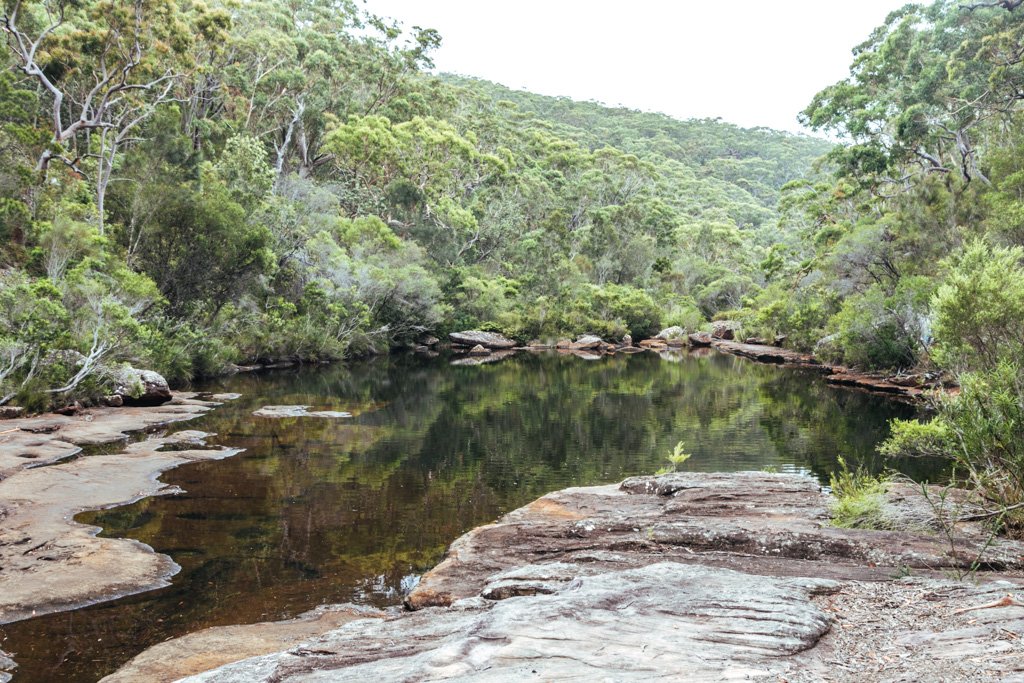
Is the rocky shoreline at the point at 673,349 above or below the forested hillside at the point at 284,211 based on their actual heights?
below

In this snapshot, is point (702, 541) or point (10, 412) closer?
point (702, 541)

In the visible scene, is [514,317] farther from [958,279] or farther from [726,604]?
[726,604]

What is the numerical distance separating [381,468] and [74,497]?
17.3 ft

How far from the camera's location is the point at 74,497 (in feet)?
35.8

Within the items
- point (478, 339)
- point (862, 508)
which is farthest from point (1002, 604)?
point (478, 339)

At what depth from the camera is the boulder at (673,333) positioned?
56.4m

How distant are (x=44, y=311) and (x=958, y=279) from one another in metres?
18.7

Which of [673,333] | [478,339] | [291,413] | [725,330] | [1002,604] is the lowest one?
[291,413]

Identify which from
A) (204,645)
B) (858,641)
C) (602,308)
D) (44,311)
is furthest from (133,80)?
(602,308)

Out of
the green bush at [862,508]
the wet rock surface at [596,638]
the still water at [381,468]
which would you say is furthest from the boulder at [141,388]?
the green bush at [862,508]

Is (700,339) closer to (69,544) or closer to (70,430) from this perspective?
(70,430)

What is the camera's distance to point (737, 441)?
58.6 feet

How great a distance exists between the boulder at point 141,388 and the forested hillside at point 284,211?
0.41m

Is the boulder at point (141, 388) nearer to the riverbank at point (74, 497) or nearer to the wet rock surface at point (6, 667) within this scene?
the riverbank at point (74, 497)
